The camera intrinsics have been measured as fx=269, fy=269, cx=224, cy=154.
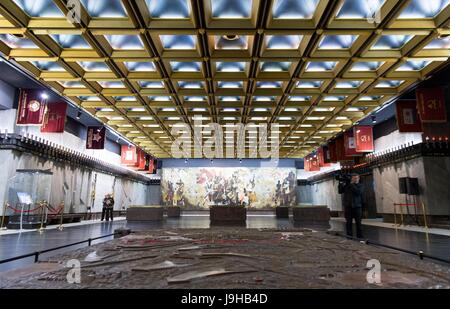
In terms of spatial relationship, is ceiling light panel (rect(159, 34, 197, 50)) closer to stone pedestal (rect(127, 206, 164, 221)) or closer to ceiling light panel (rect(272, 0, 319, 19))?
ceiling light panel (rect(272, 0, 319, 19))

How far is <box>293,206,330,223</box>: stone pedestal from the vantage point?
15.4m

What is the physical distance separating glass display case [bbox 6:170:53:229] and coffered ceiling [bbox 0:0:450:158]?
416cm

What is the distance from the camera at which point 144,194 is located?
3084 cm

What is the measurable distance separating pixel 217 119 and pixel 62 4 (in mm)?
10612

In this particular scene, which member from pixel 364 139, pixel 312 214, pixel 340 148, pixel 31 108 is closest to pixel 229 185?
pixel 340 148

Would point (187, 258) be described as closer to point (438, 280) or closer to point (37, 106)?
point (438, 280)

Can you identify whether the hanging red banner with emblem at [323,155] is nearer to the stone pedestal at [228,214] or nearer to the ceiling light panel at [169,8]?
the stone pedestal at [228,214]

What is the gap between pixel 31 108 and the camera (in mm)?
11922

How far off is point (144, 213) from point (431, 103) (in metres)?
15.6

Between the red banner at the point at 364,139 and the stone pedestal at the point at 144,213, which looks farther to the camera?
the stone pedestal at the point at 144,213

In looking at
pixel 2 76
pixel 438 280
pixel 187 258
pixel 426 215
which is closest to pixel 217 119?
pixel 2 76

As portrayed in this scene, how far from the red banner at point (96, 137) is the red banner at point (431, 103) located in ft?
55.3

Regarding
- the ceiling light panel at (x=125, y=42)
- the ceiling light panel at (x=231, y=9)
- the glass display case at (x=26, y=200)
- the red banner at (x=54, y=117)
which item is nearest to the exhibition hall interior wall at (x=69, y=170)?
the glass display case at (x=26, y=200)

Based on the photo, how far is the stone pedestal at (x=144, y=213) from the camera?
16.5m
